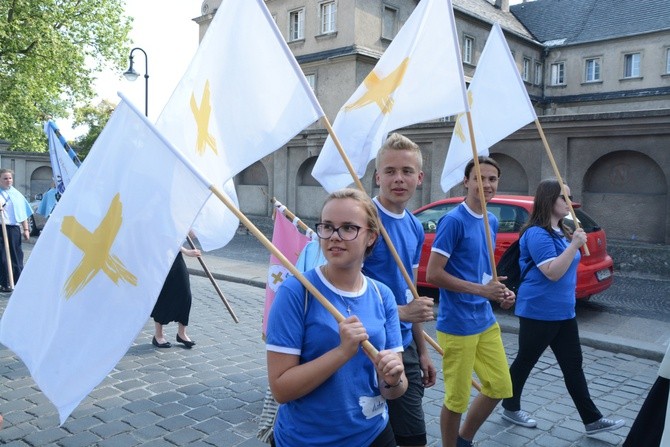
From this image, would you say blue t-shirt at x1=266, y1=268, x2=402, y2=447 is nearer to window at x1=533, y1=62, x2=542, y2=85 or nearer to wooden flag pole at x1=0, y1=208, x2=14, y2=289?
wooden flag pole at x1=0, y1=208, x2=14, y2=289

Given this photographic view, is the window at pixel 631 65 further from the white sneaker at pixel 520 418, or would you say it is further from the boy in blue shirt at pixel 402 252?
the boy in blue shirt at pixel 402 252

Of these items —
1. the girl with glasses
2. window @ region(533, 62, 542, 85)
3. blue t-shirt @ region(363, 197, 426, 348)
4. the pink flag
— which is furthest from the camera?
window @ region(533, 62, 542, 85)

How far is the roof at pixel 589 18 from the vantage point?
37844 mm

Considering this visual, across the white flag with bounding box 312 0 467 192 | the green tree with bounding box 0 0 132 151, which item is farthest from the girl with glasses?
the green tree with bounding box 0 0 132 151

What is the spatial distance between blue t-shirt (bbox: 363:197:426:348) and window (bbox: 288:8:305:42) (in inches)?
Result: 1189

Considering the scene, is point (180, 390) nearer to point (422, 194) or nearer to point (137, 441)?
point (137, 441)

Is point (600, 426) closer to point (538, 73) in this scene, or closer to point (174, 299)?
point (174, 299)

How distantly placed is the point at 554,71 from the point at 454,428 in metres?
43.0

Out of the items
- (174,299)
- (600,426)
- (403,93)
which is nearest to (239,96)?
(403,93)

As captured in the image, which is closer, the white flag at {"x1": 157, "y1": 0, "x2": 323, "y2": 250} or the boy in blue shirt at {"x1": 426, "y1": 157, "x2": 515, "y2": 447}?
the white flag at {"x1": 157, "y1": 0, "x2": 323, "y2": 250}

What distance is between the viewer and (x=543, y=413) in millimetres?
4824

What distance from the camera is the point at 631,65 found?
38.7 m

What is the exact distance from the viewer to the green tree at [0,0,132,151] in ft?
82.2

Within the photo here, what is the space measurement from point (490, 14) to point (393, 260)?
1539 inches
